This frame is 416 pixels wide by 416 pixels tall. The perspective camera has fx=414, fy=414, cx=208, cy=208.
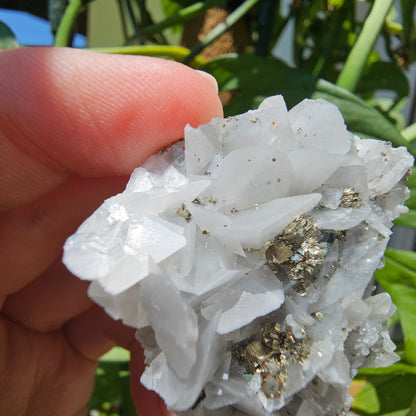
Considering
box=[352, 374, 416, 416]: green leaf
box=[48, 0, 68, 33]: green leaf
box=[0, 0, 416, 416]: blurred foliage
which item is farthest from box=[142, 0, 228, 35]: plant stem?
box=[352, 374, 416, 416]: green leaf

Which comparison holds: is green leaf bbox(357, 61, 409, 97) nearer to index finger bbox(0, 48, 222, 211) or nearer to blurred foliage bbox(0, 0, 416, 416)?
blurred foliage bbox(0, 0, 416, 416)

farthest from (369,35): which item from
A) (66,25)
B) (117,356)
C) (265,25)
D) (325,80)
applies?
(117,356)

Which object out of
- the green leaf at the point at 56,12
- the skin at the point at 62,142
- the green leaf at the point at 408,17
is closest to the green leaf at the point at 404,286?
the skin at the point at 62,142

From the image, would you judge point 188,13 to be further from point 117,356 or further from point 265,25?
point 117,356

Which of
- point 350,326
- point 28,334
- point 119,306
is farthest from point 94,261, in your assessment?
point 28,334

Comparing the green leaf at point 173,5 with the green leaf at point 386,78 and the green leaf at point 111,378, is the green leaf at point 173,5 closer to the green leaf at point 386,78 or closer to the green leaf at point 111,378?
the green leaf at point 386,78

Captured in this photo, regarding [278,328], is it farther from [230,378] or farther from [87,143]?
[87,143]
